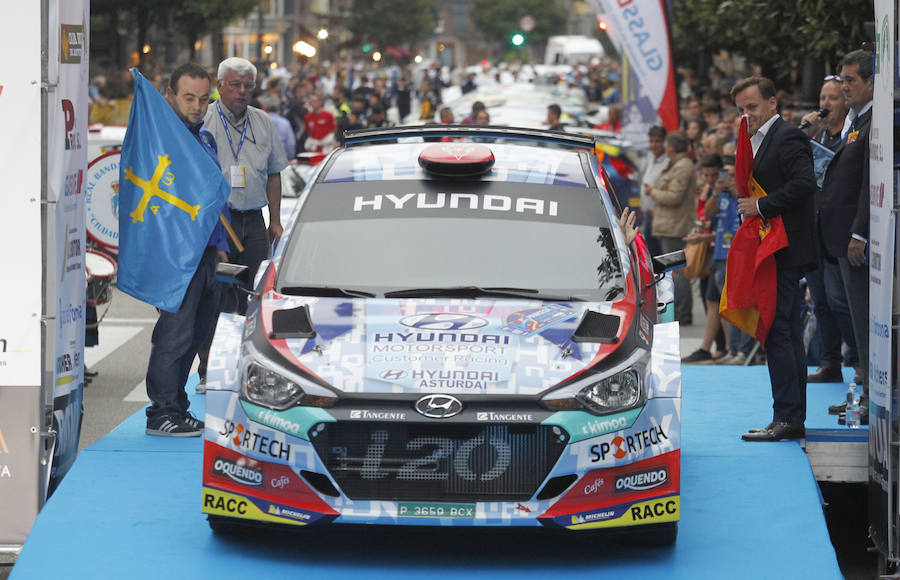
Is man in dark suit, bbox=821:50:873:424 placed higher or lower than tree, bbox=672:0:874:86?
lower

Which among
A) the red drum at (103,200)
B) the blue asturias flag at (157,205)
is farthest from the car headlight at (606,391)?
the red drum at (103,200)

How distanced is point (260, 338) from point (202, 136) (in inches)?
88.9

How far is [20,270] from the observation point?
261 inches

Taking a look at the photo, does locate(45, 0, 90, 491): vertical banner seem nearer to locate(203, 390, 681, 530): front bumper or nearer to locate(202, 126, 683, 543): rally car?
locate(202, 126, 683, 543): rally car

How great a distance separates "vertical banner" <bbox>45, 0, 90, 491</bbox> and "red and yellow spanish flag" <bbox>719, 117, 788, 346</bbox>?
127 inches

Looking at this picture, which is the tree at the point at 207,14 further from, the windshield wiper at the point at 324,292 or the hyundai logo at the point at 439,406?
the hyundai logo at the point at 439,406

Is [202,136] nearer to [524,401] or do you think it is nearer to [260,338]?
[260,338]

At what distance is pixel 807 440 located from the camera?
743cm

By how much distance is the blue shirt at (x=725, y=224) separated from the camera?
1259 centimetres

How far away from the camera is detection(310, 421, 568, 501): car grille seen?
18.7 feet

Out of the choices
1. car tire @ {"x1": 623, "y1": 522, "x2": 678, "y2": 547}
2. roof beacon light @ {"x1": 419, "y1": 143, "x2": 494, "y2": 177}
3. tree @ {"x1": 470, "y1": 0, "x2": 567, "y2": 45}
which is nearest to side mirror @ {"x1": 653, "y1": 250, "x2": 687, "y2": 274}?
roof beacon light @ {"x1": 419, "y1": 143, "x2": 494, "y2": 177}

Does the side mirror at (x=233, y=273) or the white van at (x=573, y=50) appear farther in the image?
the white van at (x=573, y=50)

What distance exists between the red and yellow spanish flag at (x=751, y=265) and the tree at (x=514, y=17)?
498ft

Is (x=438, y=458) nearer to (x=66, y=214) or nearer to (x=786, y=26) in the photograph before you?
(x=66, y=214)
